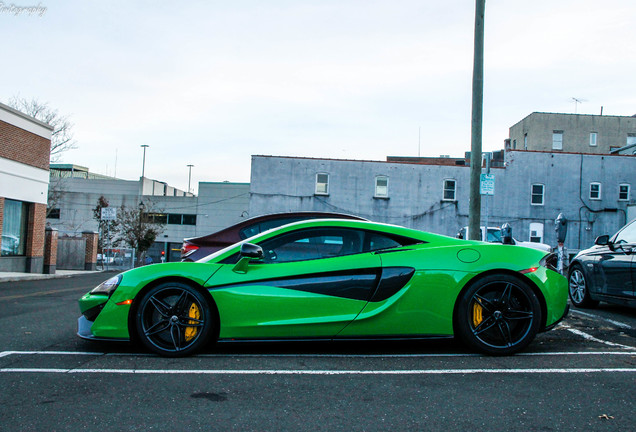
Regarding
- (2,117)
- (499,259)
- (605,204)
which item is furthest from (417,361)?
(605,204)

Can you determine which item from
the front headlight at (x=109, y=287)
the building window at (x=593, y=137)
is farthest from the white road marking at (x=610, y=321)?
the building window at (x=593, y=137)

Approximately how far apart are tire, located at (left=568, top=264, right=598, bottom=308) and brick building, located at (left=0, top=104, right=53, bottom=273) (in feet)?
64.6

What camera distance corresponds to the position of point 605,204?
1521 inches

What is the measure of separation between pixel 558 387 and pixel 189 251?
5.20m

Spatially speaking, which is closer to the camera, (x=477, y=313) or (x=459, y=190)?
(x=477, y=313)

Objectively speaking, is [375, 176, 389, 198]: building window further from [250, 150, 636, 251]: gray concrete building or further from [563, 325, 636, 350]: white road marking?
[563, 325, 636, 350]: white road marking

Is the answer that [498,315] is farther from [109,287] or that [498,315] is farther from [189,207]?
[189,207]

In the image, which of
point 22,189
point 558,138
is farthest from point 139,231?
point 558,138

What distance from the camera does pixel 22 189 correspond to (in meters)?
22.4

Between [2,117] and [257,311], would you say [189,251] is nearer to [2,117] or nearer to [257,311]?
[257,311]

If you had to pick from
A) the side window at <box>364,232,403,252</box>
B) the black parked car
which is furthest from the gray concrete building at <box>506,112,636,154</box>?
the side window at <box>364,232,403,252</box>

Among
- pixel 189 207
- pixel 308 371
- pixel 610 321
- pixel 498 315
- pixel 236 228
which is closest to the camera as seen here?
pixel 308 371

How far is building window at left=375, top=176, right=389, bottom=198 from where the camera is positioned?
3919cm

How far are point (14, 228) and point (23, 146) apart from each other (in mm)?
3217
